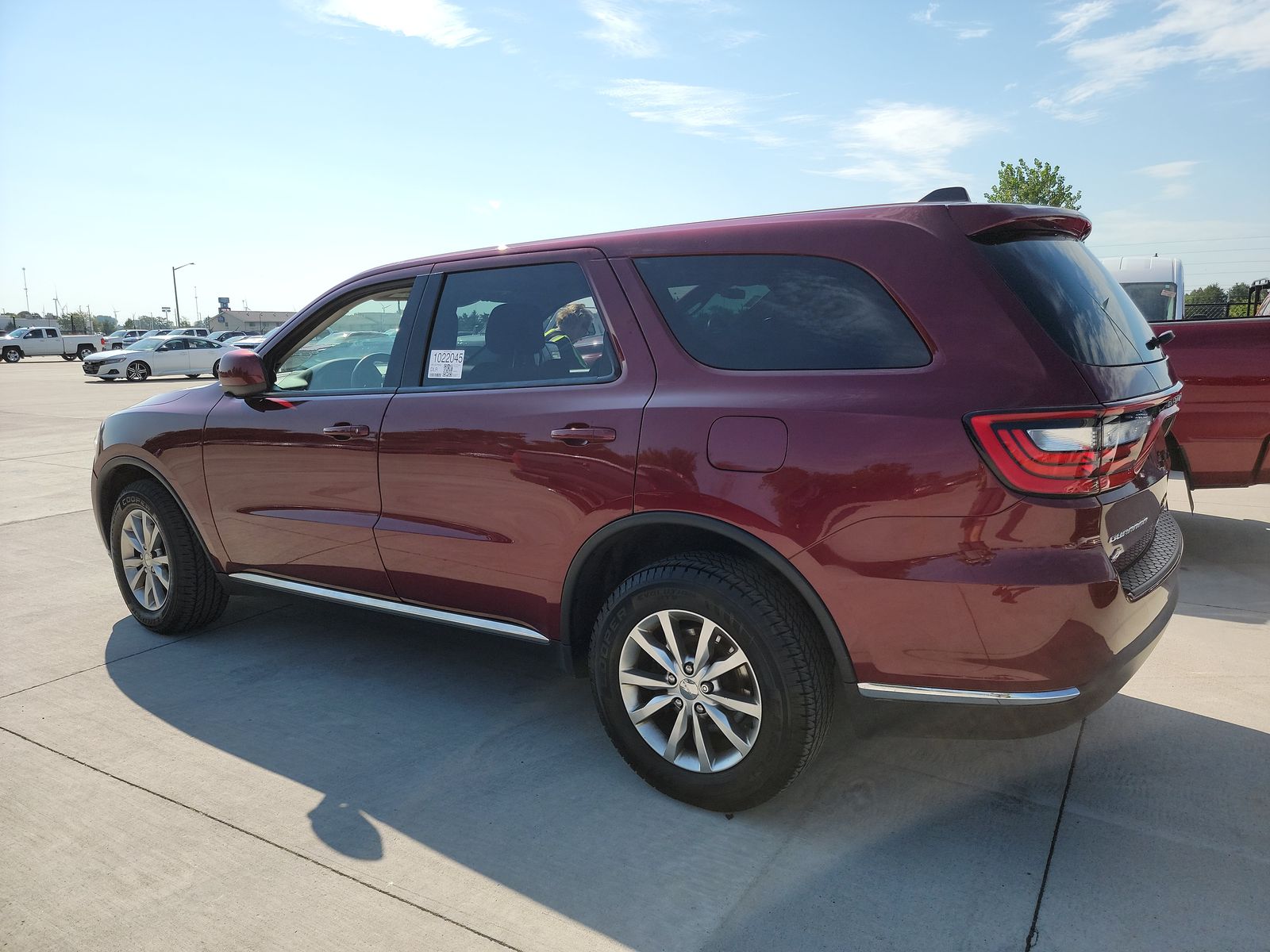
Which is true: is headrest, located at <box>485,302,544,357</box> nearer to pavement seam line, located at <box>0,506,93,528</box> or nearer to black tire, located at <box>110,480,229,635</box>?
black tire, located at <box>110,480,229,635</box>

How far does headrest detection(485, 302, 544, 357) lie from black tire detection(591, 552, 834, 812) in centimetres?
94

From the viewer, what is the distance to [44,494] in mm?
8289

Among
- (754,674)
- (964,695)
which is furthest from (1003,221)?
(754,674)

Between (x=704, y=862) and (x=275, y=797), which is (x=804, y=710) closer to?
(x=704, y=862)

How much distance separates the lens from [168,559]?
443 centimetres

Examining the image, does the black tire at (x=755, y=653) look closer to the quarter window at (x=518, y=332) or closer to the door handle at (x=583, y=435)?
the door handle at (x=583, y=435)

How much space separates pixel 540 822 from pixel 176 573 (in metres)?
2.50

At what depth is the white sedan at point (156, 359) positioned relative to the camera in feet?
95.4

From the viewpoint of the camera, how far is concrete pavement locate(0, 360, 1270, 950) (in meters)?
2.38

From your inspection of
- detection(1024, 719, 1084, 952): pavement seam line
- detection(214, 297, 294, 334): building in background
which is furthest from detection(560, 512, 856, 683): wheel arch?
detection(214, 297, 294, 334): building in background

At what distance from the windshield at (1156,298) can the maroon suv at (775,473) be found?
25.2 feet

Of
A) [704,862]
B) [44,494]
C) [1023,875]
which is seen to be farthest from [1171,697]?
[44,494]

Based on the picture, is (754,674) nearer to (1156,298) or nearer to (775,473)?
(775,473)

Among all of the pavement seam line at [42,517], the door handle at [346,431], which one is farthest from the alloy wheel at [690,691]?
the pavement seam line at [42,517]
